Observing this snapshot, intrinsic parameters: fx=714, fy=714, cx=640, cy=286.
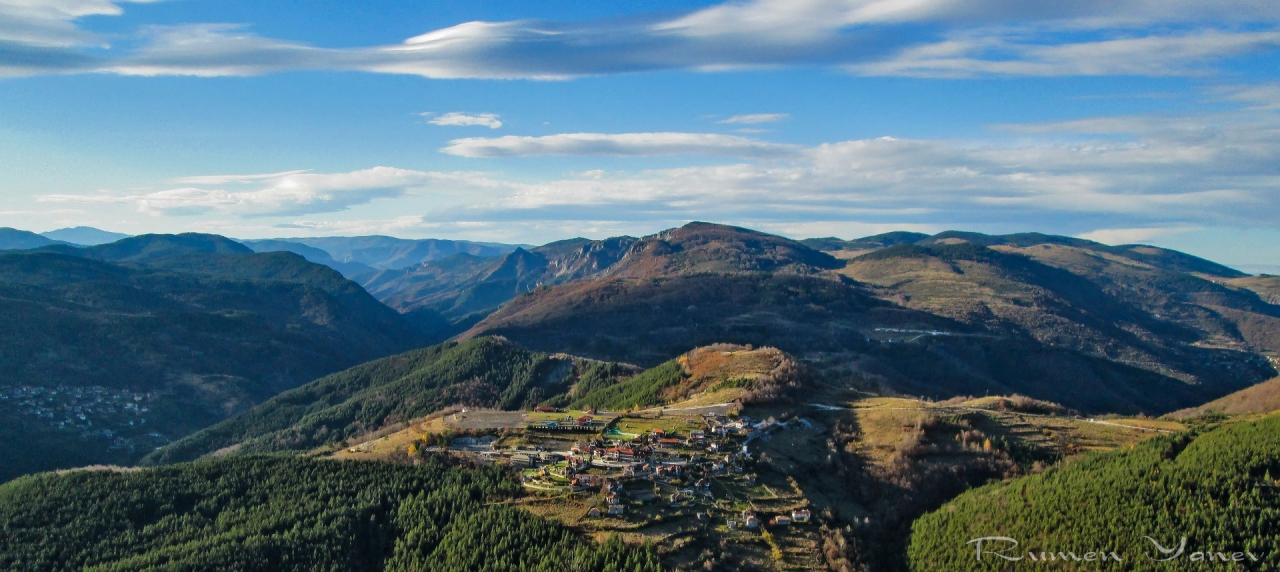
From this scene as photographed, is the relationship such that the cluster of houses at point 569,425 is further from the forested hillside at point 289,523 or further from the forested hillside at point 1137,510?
the forested hillside at point 1137,510

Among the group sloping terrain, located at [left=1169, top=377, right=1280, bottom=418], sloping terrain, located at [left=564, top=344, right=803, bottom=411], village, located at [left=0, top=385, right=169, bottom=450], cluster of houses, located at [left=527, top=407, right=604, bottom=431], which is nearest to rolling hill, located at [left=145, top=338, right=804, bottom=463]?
sloping terrain, located at [left=564, top=344, right=803, bottom=411]

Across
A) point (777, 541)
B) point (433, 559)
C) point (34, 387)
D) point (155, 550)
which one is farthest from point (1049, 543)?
point (34, 387)

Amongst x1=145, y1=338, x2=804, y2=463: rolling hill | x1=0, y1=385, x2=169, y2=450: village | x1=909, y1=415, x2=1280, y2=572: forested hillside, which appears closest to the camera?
x1=909, y1=415, x2=1280, y2=572: forested hillside

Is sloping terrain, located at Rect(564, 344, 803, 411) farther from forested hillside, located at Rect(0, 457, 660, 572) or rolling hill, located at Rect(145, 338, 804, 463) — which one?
forested hillside, located at Rect(0, 457, 660, 572)

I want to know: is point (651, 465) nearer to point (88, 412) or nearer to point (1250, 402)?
point (1250, 402)

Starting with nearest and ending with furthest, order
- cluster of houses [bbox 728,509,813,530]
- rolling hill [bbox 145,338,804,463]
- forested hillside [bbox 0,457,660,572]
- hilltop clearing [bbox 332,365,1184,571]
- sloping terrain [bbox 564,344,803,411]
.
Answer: forested hillside [bbox 0,457,660,572] → hilltop clearing [bbox 332,365,1184,571] → cluster of houses [bbox 728,509,813,530] → sloping terrain [bbox 564,344,803,411] → rolling hill [bbox 145,338,804,463]

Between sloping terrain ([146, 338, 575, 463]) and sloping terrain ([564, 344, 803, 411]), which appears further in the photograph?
sloping terrain ([146, 338, 575, 463])
